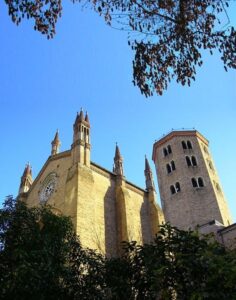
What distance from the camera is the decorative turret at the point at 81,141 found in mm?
21109

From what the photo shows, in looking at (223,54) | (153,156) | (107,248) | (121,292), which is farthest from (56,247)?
(153,156)

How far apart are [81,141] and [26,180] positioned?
790 cm

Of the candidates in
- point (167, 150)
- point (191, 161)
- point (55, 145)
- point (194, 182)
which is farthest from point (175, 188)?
point (55, 145)

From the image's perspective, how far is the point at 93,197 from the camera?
19.4 m

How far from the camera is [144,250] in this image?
9.30 meters

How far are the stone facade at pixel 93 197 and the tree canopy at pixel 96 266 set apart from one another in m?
6.24

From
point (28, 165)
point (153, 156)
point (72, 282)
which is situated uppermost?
point (153, 156)

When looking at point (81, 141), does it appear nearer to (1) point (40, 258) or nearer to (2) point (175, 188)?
(2) point (175, 188)

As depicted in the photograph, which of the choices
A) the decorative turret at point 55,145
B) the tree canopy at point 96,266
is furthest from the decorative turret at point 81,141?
the tree canopy at point 96,266

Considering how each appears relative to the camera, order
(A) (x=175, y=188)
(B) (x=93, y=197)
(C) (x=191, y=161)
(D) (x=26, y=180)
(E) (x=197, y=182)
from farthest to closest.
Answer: (C) (x=191, y=161)
(A) (x=175, y=188)
(E) (x=197, y=182)
(D) (x=26, y=180)
(B) (x=93, y=197)

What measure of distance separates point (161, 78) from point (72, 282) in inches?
253

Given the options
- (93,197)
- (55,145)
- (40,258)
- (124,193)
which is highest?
(55,145)

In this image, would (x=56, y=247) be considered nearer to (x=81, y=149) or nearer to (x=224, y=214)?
(x=81, y=149)

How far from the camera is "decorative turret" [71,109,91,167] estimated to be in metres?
21.1
